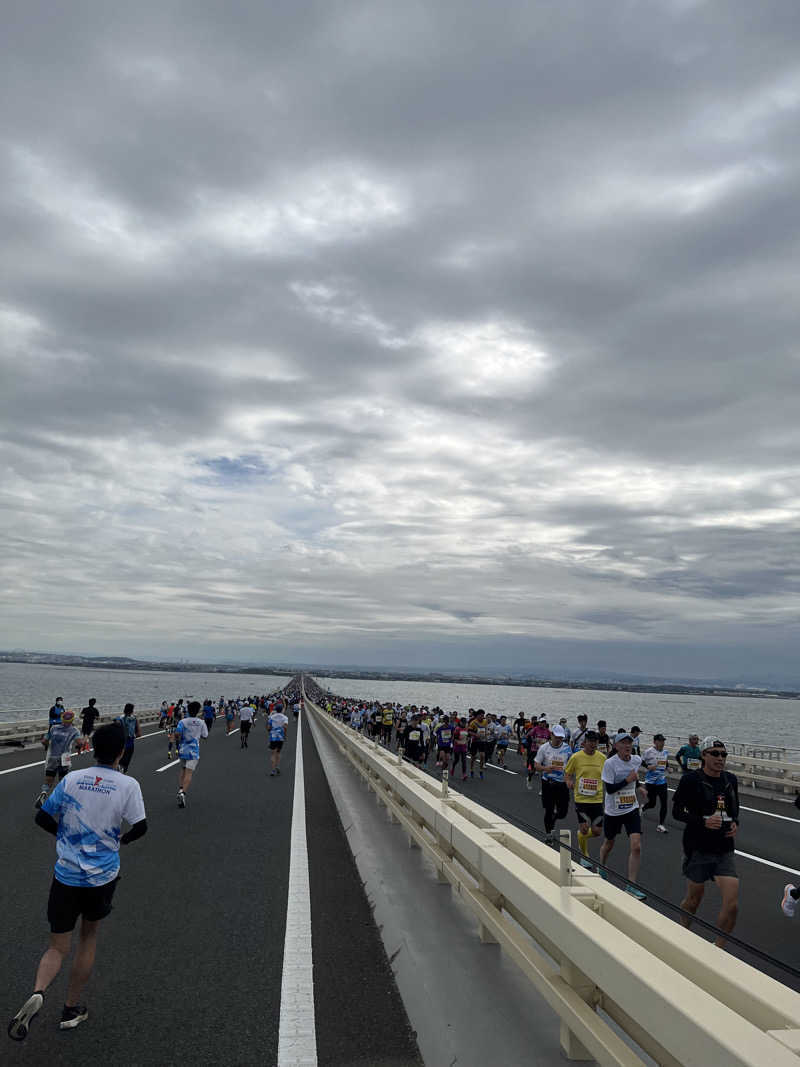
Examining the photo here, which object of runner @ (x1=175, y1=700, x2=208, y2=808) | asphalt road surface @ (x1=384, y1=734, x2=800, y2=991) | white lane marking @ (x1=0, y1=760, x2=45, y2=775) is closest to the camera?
asphalt road surface @ (x1=384, y1=734, x2=800, y2=991)

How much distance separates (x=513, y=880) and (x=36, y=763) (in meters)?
18.3

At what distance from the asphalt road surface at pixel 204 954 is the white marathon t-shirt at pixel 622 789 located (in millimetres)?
3147

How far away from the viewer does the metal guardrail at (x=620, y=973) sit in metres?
2.32

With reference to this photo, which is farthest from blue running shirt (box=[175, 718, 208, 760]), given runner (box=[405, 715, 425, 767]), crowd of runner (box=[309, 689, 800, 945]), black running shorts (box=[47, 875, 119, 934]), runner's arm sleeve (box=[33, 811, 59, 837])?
black running shorts (box=[47, 875, 119, 934])

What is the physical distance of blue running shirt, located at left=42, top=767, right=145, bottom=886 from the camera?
14.9 ft

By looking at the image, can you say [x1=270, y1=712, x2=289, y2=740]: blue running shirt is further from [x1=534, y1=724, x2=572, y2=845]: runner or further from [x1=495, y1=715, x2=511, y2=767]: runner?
[x1=534, y1=724, x2=572, y2=845]: runner

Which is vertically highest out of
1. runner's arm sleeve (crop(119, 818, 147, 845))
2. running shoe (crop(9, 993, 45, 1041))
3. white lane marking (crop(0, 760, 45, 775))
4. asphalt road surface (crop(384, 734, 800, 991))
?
runner's arm sleeve (crop(119, 818, 147, 845))

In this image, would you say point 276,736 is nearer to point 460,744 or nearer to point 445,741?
point 445,741

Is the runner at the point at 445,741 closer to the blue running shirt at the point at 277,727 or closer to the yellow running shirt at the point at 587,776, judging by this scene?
the blue running shirt at the point at 277,727

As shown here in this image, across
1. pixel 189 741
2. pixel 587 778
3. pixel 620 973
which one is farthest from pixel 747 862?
pixel 620 973

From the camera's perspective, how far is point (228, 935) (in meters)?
5.98

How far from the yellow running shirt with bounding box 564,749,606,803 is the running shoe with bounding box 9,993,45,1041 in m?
7.24

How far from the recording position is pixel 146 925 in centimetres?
623

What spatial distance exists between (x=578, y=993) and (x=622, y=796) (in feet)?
19.7
